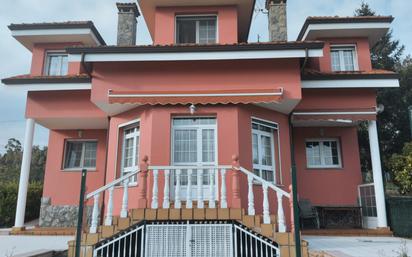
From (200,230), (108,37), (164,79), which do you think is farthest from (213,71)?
(108,37)

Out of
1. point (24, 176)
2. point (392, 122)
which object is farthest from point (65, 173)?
point (392, 122)

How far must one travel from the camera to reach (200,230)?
8656 millimetres

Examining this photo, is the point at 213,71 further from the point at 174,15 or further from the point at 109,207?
the point at 109,207

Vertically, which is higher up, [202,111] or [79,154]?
[202,111]

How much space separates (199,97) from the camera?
1116cm

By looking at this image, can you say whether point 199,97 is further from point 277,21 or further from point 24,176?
point 24,176

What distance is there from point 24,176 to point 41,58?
635 cm

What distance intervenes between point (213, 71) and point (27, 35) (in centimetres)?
1039

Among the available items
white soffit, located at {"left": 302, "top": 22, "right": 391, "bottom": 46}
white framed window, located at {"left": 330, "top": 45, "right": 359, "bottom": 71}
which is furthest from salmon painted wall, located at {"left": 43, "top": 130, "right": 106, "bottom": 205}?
white framed window, located at {"left": 330, "top": 45, "right": 359, "bottom": 71}

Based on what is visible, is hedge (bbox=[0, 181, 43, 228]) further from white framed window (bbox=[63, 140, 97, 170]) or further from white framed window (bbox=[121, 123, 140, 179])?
white framed window (bbox=[121, 123, 140, 179])

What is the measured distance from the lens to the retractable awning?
35.9 ft

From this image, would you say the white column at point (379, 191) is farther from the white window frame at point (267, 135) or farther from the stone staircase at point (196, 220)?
the stone staircase at point (196, 220)

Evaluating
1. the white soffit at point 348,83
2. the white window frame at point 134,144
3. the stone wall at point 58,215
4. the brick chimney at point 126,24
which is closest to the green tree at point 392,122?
the white soffit at point 348,83

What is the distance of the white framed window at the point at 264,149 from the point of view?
11750 millimetres
